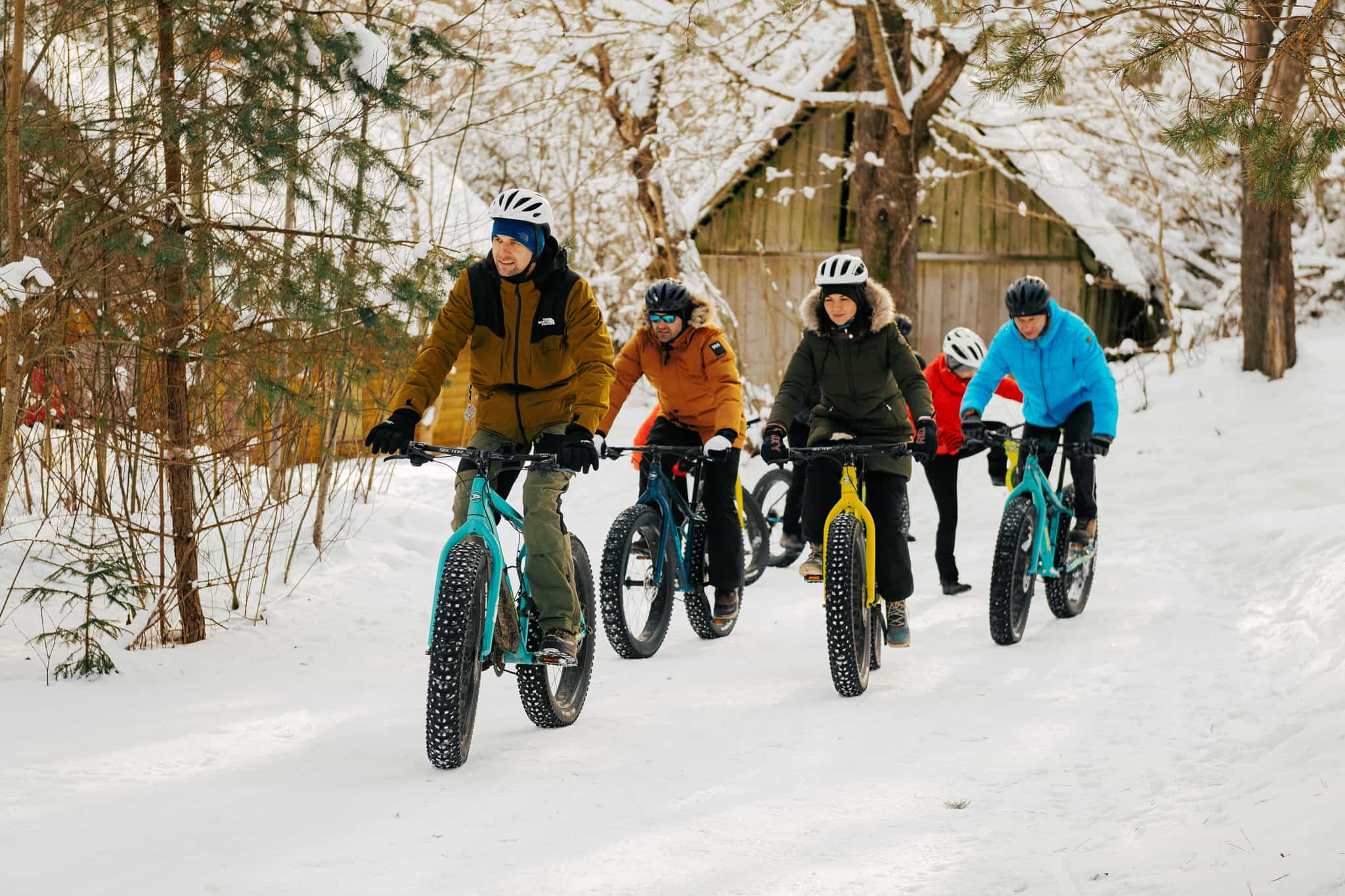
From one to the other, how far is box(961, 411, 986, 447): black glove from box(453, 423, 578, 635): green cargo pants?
2.61 metres

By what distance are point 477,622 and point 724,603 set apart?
2821 millimetres

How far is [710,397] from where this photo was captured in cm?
696

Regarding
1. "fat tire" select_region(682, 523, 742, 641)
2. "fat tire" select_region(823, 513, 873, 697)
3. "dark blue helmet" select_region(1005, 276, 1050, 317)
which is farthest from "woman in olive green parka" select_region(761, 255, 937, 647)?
"dark blue helmet" select_region(1005, 276, 1050, 317)

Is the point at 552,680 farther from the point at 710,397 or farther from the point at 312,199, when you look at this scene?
the point at 312,199

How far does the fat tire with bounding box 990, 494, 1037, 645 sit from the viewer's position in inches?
268

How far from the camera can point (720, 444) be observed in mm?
6328

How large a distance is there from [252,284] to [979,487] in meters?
8.08

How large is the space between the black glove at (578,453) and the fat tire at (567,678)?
572 millimetres

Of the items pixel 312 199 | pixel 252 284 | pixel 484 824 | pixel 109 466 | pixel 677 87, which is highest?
pixel 677 87

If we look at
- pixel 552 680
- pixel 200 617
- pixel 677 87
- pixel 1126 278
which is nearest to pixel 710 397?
pixel 552 680

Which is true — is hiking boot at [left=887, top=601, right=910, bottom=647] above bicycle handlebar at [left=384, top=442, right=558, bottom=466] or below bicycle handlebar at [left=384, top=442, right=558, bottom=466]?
below

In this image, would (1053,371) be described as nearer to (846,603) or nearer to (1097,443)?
(1097,443)

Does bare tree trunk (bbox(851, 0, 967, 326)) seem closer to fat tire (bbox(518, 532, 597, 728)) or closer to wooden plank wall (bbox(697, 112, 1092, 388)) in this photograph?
wooden plank wall (bbox(697, 112, 1092, 388))

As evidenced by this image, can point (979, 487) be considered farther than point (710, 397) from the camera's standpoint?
Yes
